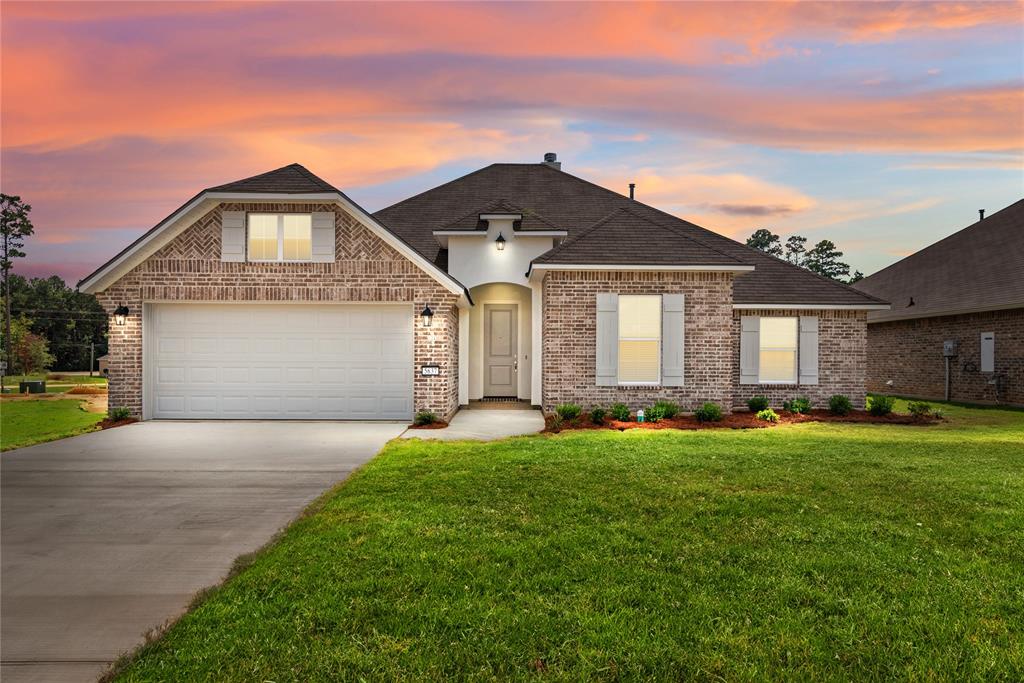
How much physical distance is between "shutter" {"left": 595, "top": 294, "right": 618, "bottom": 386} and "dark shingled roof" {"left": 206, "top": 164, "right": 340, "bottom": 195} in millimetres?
6256

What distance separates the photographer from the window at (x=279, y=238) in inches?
495

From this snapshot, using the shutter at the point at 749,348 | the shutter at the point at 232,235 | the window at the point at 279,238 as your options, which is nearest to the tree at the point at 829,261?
the shutter at the point at 749,348

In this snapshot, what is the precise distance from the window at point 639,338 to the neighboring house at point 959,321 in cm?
1182

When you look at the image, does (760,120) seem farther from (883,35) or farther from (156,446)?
(156,446)

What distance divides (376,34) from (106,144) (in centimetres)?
1013

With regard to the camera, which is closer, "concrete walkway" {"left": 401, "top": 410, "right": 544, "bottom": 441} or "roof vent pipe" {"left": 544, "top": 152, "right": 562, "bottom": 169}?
"concrete walkway" {"left": 401, "top": 410, "right": 544, "bottom": 441}

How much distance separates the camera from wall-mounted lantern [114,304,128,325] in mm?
12312

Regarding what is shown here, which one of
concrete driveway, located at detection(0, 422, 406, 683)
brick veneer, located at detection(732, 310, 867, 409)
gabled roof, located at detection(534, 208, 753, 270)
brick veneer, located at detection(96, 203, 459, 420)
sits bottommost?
concrete driveway, located at detection(0, 422, 406, 683)

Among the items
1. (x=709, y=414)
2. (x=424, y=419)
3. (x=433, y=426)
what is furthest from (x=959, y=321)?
(x=424, y=419)

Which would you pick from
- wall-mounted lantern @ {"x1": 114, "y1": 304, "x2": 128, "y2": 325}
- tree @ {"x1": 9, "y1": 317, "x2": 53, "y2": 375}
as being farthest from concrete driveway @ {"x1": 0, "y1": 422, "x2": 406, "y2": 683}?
tree @ {"x1": 9, "y1": 317, "x2": 53, "y2": 375}

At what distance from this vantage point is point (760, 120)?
15.3 m

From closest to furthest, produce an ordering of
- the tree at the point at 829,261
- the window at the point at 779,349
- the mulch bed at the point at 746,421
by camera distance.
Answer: the mulch bed at the point at 746,421, the window at the point at 779,349, the tree at the point at 829,261

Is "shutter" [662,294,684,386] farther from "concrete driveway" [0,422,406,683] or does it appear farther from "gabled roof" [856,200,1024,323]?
"gabled roof" [856,200,1024,323]

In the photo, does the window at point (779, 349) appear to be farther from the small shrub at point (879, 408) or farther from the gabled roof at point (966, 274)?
the gabled roof at point (966, 274)
